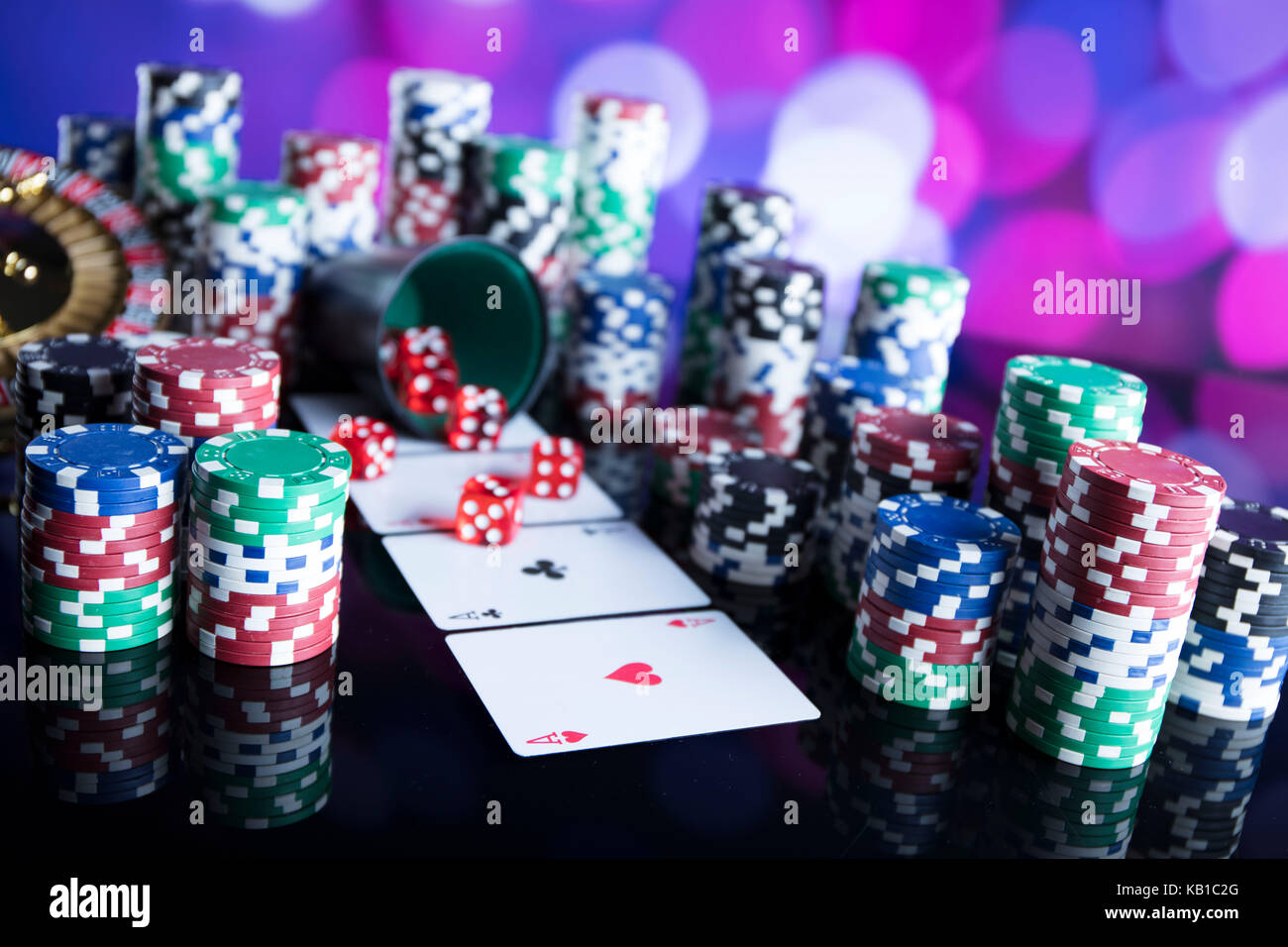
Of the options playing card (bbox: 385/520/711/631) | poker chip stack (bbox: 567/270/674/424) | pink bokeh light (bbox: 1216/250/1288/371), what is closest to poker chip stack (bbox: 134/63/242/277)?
poker chip stack (bbox: 567/270/674/424)

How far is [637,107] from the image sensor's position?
411 cm

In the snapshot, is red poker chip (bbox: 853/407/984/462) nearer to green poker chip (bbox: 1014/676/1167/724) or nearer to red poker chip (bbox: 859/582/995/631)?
red poker chip (bbox: 859/582/995/631)

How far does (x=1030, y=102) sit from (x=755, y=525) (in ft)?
12.1

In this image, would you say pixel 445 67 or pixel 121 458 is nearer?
pixel 121 458

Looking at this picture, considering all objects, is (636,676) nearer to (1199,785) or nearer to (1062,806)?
(1062,806)

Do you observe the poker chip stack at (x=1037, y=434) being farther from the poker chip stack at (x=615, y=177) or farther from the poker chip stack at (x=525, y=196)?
the poker chip stack at (x=615, y=177)

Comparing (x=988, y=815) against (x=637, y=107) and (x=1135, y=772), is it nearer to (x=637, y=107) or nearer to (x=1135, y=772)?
(x=1135, y=772)

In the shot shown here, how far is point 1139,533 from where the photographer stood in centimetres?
213

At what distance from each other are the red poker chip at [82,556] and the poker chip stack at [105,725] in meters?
0.18

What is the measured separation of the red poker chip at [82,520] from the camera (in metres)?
2.13

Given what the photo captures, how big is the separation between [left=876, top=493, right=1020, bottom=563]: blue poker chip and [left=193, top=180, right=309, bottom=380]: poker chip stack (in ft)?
6.26

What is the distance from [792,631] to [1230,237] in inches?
164
